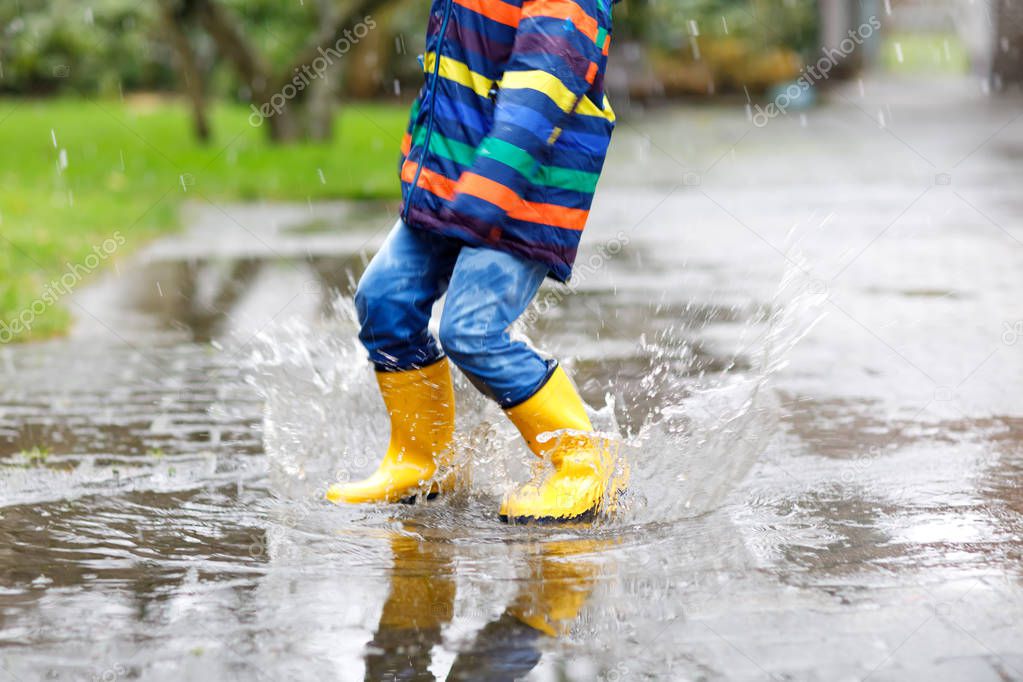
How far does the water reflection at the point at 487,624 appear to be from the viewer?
9.30 feet

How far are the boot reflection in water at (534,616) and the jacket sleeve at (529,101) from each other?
0.85 m

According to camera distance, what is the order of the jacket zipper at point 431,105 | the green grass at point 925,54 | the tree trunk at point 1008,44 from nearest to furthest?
1. the jacket zipper at point 431,105
2. the tree trunk at point 1008,44
3. the green grass at point 925,54

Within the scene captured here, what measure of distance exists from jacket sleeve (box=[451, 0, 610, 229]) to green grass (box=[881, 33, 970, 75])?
94.2ft

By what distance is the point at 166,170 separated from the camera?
14070 millimetres

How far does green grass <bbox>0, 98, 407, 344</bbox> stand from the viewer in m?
8.40

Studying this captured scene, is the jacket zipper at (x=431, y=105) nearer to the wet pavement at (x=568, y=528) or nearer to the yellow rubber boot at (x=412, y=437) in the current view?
the yellow rubber boot at (x=412, y=437)

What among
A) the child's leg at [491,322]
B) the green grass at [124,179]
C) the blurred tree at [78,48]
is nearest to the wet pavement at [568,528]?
the child's leg at [491,322]

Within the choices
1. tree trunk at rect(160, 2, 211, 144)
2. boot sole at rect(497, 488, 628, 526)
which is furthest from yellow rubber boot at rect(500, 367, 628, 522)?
tree trunk at rect(160, 2, 211, 144)

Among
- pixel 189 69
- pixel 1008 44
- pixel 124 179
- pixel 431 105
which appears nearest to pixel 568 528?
pixel 431 105

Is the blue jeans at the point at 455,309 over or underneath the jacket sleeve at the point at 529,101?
underneath

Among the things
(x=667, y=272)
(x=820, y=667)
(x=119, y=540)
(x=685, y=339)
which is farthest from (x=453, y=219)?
(x=667, y=272)

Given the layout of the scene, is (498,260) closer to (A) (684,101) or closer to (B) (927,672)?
(B) (927,672)

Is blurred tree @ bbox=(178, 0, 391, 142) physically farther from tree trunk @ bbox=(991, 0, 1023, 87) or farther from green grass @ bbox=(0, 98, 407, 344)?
tree trunk @ bbox=(991, 0, 1023, 87)

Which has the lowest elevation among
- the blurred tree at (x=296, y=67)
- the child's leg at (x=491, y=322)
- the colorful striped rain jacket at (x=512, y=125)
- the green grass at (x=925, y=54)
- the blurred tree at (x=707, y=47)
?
the green grass at (x=925, y=54)
